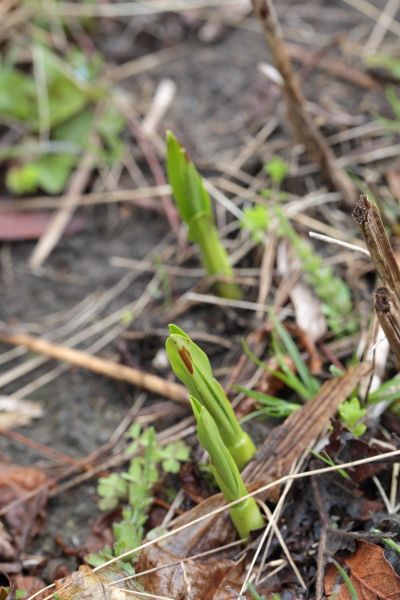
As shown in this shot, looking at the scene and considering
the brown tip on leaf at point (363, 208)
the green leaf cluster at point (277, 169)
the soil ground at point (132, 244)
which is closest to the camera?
the brown tip on leaf at point (363, 208)

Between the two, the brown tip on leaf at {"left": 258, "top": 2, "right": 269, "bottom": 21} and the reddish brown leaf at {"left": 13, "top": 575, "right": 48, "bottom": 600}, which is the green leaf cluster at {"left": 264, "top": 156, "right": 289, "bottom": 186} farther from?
the reddish brown leaf at {"left": 13, "top": 575, "right": 48, "bottom": 600}

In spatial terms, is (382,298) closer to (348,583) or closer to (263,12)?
(348,583)

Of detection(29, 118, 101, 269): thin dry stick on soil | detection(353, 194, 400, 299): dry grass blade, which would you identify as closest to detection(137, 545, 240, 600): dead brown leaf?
detection(353, 194, 400, 299): dry grass blade

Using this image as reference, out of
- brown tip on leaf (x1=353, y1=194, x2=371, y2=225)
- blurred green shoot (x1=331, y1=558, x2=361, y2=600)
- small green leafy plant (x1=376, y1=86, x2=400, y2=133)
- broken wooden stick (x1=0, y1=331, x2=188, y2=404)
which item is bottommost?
broken wooden stick (x1=0, y1=331, x2=188, y2=404)

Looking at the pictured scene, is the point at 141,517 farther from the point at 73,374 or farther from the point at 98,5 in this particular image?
the point at 98,5

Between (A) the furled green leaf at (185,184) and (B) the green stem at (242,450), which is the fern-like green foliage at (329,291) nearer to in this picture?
(A) the furled green leaf at (185,184)

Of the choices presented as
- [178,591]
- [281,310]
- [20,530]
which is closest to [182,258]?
[281,310]

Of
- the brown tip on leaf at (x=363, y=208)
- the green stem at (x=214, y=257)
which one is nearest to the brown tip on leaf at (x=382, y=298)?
the brown tip on leaf at (x=363, y=208)
